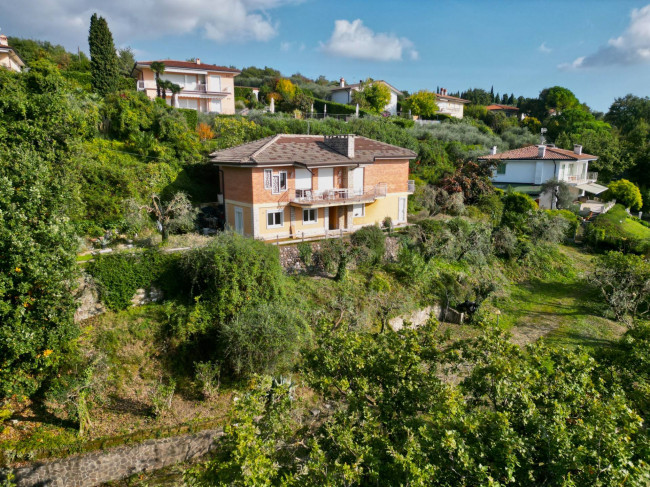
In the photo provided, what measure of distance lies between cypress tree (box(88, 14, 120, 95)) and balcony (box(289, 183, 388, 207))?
24.2 meters

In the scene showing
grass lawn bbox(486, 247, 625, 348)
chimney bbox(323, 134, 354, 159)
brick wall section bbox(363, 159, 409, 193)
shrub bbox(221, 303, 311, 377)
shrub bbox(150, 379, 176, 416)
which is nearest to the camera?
shrub bbox(150, 379, 176, 416)

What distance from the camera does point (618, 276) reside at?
2734 cm

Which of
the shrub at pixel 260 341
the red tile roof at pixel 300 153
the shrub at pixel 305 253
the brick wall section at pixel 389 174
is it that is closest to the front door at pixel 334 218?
the brick wall section at pixel 389 174

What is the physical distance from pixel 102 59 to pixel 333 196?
86.8ft

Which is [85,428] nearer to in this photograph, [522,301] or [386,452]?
[386,452]

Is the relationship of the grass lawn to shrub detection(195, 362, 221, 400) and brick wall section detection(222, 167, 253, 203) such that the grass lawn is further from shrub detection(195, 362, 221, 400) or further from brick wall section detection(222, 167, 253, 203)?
brick wall section detection(222, 167, 253, 203)

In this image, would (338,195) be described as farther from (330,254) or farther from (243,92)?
(243,92)

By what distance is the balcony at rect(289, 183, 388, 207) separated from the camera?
2801 cm

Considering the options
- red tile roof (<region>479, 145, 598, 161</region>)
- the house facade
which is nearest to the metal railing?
the house facade

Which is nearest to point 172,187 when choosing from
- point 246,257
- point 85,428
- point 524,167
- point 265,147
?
point 265,147

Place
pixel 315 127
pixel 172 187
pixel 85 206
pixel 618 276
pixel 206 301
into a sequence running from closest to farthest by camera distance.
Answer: pixel 206 301, pixel 85 206, pixel 618 276, pixel 172 187, pixel 315 127

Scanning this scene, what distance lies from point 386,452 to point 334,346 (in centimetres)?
332

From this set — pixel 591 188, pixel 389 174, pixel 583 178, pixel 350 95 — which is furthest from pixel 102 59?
pixel 583 178

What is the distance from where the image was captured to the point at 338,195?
30.1 m
